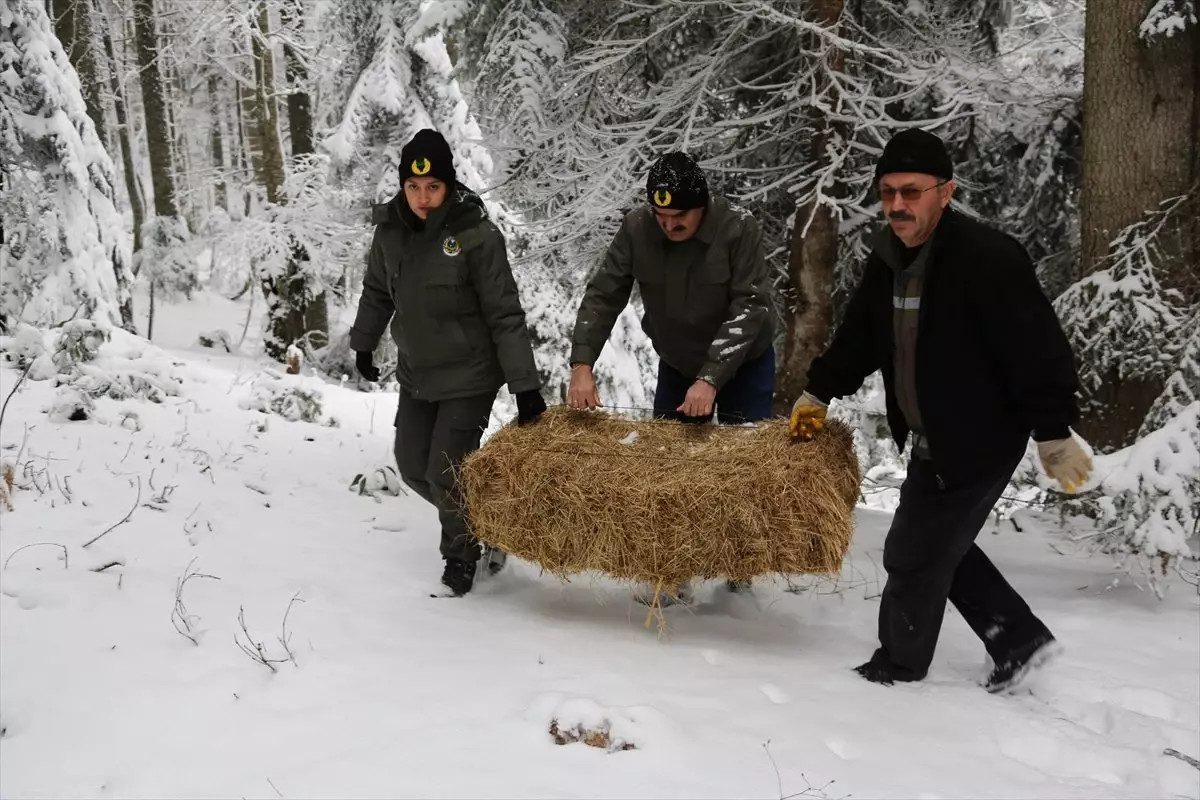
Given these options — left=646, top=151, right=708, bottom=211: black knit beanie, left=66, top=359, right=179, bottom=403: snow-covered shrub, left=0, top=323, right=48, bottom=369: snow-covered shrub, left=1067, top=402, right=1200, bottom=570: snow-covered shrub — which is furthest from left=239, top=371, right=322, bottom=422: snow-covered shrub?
left=1067, top=402, right=1200, bottom=570: snow-covered shrub

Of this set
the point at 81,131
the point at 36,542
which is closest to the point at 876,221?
the point at 36,542

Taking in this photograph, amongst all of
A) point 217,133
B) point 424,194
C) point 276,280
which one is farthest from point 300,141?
point 217,133

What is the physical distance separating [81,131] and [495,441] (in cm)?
741

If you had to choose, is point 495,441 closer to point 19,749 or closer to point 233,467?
point 19,749

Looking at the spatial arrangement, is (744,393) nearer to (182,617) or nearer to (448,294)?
(448,294)

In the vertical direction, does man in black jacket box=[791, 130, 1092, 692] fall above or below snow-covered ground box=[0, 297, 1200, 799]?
above

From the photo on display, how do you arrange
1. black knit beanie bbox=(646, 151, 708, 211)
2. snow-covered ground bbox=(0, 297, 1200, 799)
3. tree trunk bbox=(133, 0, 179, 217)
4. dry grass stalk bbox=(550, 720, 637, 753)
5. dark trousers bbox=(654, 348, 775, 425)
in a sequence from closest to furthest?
snow-covered ground bbox=(0, 297, 1200, 799), dry grass stalk bbox=(550, 720, 637, 753), black knit beanie bbox=(646, 151, 708, 211), dark trousers bbox=(654, 348, 775, 425), tree trunk bbox=(133, 0, 179, 217)

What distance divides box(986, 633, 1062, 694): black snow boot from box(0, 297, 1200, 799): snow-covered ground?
0.09m

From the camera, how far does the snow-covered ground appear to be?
8.73 feet

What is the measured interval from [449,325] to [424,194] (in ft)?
2.03

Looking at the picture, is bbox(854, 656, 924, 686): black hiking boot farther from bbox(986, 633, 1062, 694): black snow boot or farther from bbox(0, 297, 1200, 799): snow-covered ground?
bbox(986, 633, 1062, 694): black snow boot

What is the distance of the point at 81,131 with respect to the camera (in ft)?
28.5

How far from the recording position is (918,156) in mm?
2980

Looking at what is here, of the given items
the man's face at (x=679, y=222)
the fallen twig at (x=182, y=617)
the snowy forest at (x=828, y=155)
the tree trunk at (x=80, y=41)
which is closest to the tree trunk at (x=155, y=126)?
the tree trunk at (x=80, y=41)
